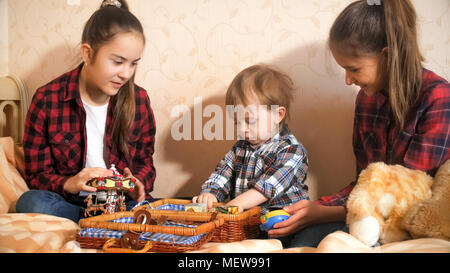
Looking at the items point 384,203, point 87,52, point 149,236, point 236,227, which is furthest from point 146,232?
point 87,52

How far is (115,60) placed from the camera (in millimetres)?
948

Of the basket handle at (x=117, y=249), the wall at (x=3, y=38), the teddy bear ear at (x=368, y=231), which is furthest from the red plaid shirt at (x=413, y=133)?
the wall at (x=3, y=38)

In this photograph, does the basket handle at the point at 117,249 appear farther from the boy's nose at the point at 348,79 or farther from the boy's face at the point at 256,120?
the boy's nose at the point at 348,79

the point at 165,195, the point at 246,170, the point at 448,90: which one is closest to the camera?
the point at 448,90

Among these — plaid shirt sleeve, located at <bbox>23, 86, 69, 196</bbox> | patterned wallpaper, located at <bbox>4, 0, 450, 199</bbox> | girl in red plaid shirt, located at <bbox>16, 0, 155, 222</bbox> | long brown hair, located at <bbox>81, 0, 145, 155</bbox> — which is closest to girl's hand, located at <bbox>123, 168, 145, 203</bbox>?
girl in red plaid shirt, located at <bbox>16, 0, 155, 222</bbox>

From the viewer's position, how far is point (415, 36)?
30.8 inches

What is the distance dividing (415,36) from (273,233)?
1.57 ft

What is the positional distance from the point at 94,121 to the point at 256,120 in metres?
0.43

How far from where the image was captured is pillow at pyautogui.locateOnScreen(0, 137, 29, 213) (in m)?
0.98

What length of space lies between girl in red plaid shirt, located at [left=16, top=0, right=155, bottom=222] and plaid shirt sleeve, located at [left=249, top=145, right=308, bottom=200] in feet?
1.04

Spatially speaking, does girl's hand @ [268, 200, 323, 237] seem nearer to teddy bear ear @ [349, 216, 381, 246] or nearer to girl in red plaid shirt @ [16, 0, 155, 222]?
teddy bear ear @ [349, 216, 381, 246]
